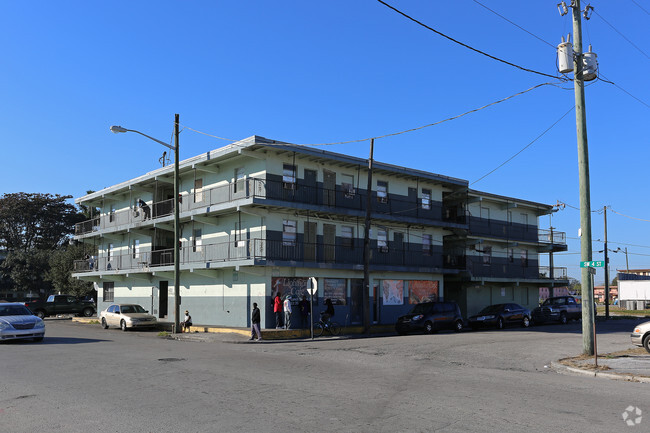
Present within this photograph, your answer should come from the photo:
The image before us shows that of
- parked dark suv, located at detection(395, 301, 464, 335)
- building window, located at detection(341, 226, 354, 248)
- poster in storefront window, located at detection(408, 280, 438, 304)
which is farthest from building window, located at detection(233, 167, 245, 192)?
poster in storefront window, located at detection(408, 280, 438, 304)

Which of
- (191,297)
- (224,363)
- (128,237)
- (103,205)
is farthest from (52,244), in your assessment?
(224,363)

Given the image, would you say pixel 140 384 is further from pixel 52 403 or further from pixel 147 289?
pixel 147 289

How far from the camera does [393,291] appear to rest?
1379 inches

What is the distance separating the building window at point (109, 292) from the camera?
140ft

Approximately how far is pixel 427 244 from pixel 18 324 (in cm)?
2511

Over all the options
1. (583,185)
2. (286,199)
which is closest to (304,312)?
(286,199)

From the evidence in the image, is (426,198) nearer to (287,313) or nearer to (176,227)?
(287,313)

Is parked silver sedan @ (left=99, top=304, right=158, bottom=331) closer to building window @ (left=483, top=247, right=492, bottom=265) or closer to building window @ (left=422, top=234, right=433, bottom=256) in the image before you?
building window @ (left=422, top=234, right=433, bottom=256)

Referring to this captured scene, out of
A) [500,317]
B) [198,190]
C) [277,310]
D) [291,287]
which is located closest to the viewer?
[277,310]

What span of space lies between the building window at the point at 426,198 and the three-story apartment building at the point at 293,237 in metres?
0.08

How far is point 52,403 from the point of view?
9031mm

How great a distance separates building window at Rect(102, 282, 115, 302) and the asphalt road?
25679 millimetres

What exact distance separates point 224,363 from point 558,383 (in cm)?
819

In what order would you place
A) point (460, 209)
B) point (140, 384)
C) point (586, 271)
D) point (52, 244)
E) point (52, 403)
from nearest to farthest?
point (52, 403)
point (140, 384)
point (586, 271)
point (460, 209)
point (52, 244)
